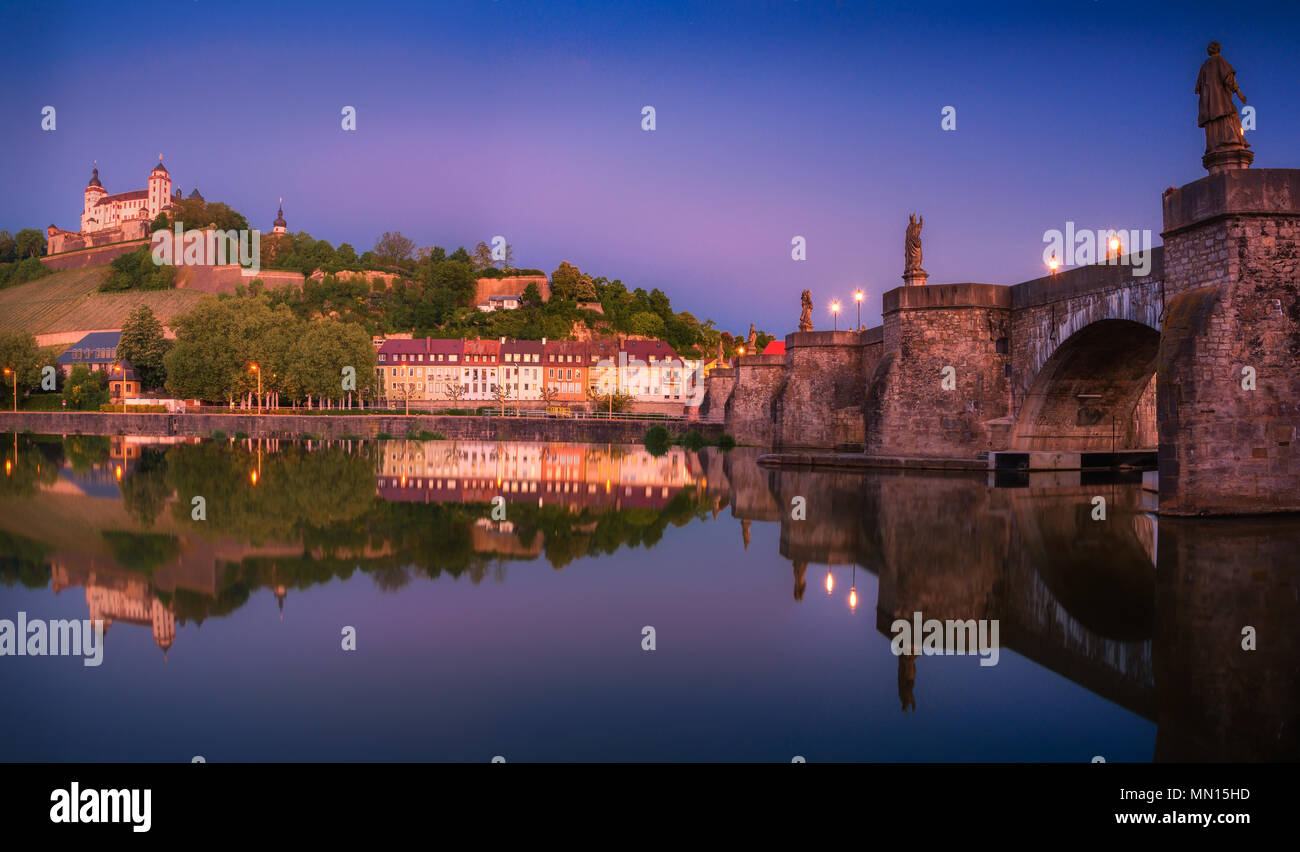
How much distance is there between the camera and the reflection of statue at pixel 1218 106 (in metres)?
13.4

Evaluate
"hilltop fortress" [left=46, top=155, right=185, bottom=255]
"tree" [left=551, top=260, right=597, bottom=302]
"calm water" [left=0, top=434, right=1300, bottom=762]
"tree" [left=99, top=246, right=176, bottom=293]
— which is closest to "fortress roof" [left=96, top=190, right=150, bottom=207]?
"hilltop fortress" [left=46, top=155, right=185, bottom=255]

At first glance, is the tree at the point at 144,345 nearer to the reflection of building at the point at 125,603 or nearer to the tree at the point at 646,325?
the tree at the point at 646,325

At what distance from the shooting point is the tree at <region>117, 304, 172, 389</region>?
241 feet

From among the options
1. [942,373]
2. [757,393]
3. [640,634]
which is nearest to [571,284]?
[757,393]

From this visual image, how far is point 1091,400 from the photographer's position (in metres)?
22.6

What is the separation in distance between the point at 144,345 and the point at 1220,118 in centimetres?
7914

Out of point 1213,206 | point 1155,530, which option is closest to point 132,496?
point 1155,530

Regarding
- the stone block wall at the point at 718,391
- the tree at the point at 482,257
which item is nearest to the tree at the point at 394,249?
the tree at the point at 482,257

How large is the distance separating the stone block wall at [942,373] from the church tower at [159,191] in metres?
163

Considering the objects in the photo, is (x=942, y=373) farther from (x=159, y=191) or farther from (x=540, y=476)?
(x=159, y=191)

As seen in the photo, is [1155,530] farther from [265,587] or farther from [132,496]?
[132,496]

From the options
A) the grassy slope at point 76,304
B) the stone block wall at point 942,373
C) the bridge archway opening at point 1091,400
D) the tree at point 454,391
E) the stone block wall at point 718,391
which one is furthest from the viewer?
the grassy slope at point 76,304

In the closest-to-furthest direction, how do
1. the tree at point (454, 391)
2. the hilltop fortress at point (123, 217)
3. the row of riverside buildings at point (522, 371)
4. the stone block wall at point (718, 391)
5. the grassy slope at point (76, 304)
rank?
the stone block wall at point (718, 391), the tree at point (454, 391), the row of riverside buildings at point (522, 371), the grassy slope at point (76, 304), the hilltop fortress at point (123, 217)

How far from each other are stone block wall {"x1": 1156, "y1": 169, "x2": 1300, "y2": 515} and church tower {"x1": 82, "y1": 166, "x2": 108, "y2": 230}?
190 meters
